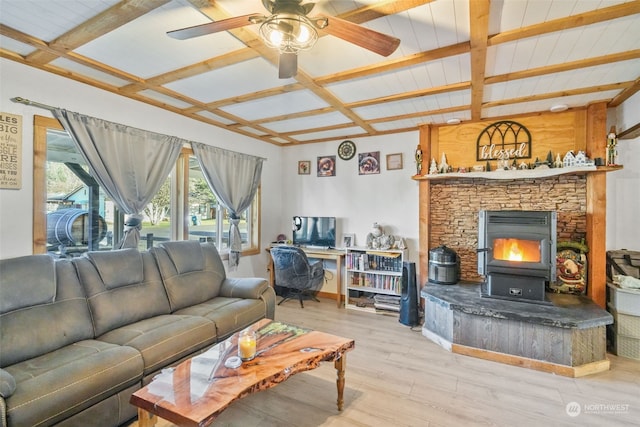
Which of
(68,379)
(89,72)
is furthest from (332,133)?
(68,379)

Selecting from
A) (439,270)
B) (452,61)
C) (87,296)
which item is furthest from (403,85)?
(87,296)

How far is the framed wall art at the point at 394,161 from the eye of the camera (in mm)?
4457

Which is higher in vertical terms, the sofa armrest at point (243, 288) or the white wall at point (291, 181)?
the white wall at point (291, 181)

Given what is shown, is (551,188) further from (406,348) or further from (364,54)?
(364,54)

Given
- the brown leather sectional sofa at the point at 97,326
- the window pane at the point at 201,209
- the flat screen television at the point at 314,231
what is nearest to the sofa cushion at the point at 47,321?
the brown leather sectional sofa at the point at 97,326

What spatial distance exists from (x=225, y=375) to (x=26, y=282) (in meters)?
1.58

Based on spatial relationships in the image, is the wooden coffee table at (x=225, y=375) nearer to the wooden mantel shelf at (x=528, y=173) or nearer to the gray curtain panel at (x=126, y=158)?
the gray curtain panel at (x=126, y=158)

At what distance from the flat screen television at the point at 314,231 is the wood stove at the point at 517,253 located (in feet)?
7.14

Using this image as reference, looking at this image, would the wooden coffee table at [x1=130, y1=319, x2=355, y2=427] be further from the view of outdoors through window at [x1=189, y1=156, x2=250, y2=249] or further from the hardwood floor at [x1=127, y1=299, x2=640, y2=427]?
the view of outdoors through window at [x1=189, y1=156, x2=250, y2=249]

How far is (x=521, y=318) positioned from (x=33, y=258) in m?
4.05

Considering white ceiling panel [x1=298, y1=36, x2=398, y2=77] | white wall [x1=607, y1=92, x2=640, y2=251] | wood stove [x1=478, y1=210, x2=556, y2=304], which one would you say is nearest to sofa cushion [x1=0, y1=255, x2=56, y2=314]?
white ceiling panel [x1=298, y1=36, x2=398, y2=77]

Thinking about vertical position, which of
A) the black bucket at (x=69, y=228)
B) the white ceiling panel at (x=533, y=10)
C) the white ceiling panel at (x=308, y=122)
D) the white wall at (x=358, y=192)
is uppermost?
the white ceiling panel at (x=308, y=122)

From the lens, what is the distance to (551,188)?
11.9 feet

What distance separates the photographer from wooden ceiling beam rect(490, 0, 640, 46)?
5.76 ft
